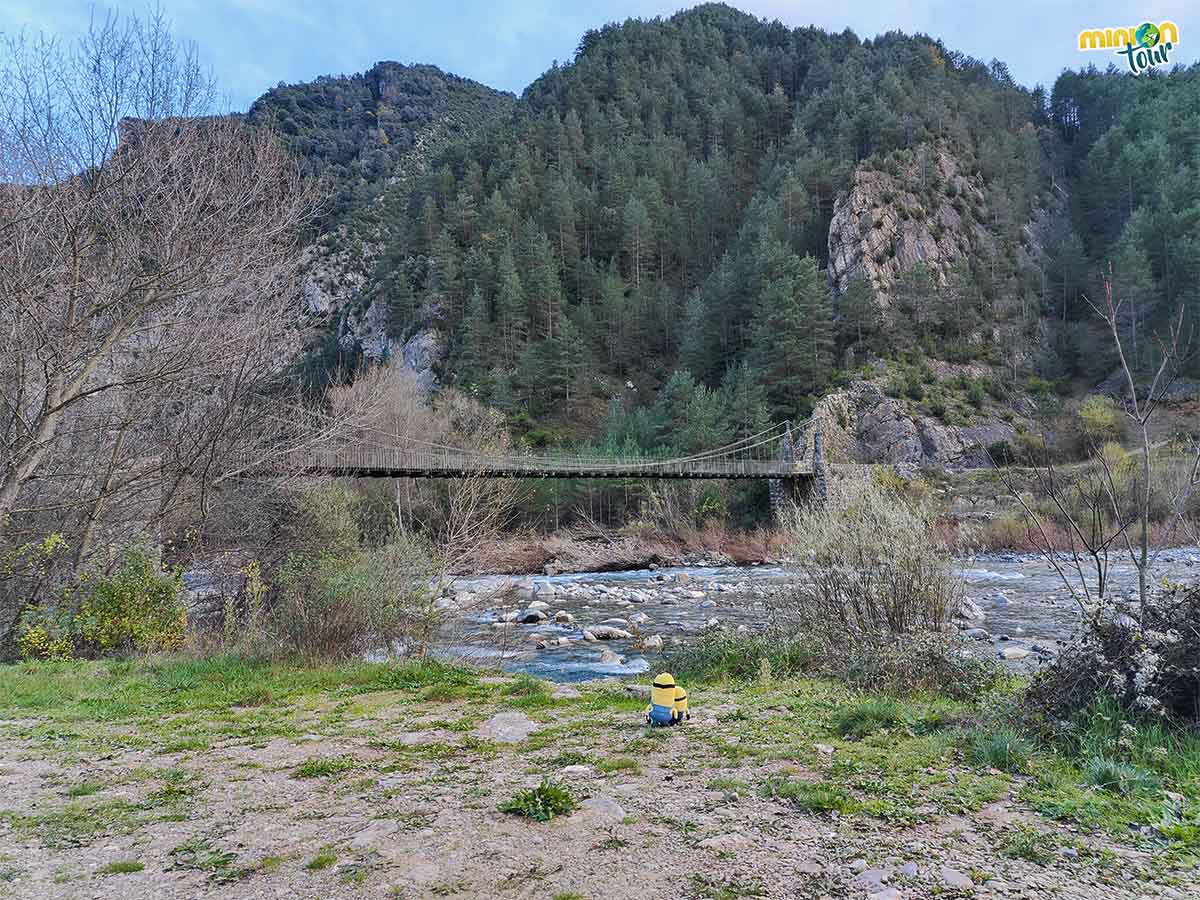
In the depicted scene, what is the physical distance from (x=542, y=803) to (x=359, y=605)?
4.44 meters

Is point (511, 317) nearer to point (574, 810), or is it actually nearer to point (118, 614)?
point (118, 614)

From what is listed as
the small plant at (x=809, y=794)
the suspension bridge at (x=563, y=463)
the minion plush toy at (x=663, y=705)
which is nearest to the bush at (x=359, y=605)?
the suspension bridge at (x=563, y=463)

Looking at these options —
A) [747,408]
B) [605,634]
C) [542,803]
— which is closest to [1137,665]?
[542,803]

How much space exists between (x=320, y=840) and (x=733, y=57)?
90835mm

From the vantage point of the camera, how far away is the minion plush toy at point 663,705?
4352mm

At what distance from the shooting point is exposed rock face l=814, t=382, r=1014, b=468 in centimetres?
3231

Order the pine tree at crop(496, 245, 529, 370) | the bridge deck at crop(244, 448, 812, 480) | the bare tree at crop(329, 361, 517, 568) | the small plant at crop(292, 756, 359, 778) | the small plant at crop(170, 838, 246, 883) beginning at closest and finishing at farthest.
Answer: the small plant at crop(170, 838, 246, 883), the small plant at crop(292, 756, 359, 778), the bridge deck at crop(244, 448, 812, 480), the bare tree at crop(329, 361, 517, 568), the pine tree at crop(496, 245, 529, 370)

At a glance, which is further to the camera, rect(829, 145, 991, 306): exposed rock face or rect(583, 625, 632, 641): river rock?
rect(829, 145, 991, 306): exposed rock face

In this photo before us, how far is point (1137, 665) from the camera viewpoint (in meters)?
3.35

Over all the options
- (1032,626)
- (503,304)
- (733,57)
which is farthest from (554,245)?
(1032,626)

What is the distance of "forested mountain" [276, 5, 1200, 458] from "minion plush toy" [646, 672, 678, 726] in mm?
28813

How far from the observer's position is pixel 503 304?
46719 mm

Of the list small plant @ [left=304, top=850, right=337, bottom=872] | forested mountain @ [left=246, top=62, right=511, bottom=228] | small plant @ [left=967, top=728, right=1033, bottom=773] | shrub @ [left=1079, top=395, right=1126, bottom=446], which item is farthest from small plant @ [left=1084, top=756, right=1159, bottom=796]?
forested mountain @ [left=246, top=62, right=511, bottom=228]

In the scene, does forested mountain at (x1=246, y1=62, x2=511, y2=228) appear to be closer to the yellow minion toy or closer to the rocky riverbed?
the rocky riverbed
